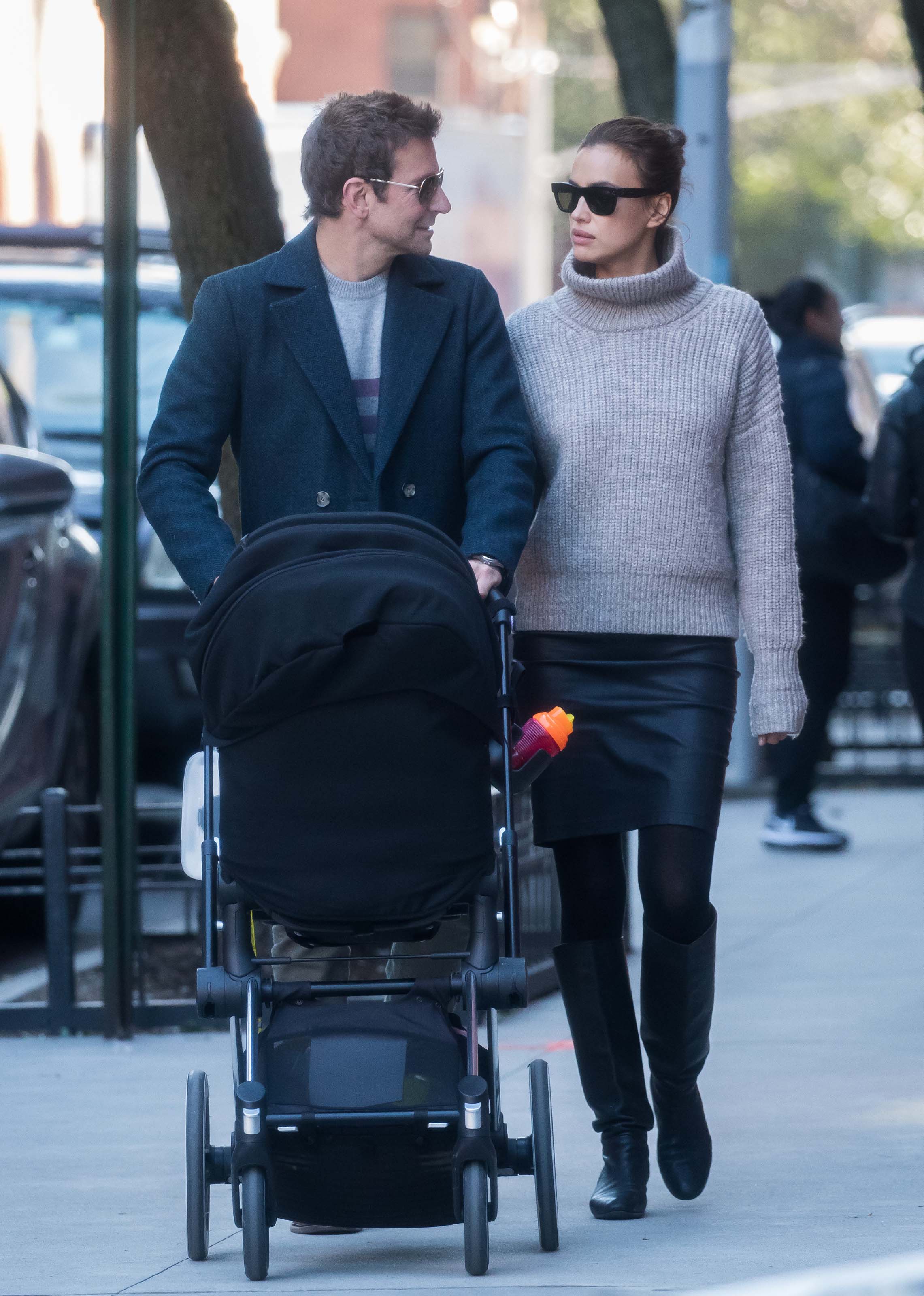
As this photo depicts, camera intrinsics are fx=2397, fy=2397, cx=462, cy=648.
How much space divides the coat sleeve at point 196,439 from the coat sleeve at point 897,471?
3.20m

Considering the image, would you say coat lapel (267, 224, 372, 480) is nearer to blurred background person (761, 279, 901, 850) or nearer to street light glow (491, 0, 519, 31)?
blurred background person (761, 279, 901, 850)

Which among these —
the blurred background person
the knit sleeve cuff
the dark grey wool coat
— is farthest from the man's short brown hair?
the blurred background person

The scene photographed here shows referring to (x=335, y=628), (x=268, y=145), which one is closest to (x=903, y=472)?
(x=335, y=628)

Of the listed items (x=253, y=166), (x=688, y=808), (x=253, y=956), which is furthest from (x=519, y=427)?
(x=253, y=166)

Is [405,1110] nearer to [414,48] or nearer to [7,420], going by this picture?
[7,420]

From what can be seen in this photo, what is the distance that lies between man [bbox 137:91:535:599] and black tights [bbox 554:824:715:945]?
0.66 m

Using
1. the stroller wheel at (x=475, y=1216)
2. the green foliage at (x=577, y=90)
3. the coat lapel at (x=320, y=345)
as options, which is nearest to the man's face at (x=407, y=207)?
the coat lapel at (x=320, y=345)

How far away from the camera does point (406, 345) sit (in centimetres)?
425

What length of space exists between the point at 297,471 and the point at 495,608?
50 cm

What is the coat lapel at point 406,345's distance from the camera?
4.23 metres

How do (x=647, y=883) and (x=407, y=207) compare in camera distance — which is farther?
(x=647, y=883)

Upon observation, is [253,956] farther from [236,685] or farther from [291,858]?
[236,685]

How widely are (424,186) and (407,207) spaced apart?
0.20ft

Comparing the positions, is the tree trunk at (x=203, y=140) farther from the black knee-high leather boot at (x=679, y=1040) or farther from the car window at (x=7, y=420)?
the black knee-high leather boot at (x=679, y=1040)
